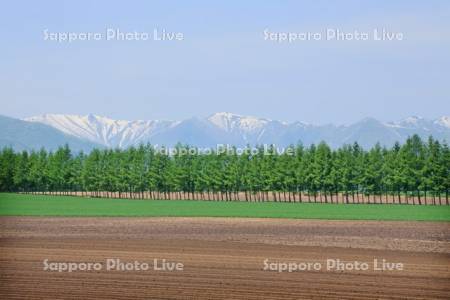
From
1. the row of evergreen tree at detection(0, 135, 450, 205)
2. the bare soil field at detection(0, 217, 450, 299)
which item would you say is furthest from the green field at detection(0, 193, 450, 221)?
the bare soil field at detection(0, 217, 450, 299)

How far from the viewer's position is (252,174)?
113562mm

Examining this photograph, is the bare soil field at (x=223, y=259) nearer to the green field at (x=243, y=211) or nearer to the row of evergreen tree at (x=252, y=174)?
the green field at (x=243, y=211)

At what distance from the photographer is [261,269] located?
25.1 metres

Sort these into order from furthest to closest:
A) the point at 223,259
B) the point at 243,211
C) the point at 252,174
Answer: the point at 252,174 < the point at 243,211 < the point at 223,259

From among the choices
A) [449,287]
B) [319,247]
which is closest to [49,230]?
[319,247]

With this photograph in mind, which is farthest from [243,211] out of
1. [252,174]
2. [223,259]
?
[223,259]

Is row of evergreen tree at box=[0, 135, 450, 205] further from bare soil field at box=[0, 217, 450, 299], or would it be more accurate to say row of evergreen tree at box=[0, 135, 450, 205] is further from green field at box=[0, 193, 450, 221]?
bare soil field at box=[0, 217, 450, 299]

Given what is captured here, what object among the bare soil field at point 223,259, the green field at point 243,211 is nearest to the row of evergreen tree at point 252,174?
the green field at point 243,211

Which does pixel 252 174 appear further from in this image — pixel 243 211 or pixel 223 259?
pixel 223 259

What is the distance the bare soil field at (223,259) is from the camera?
21047 millimetres

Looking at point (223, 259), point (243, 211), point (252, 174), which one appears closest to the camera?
point (223, 259)

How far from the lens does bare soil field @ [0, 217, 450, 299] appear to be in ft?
69.1

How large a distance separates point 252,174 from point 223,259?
85.9m

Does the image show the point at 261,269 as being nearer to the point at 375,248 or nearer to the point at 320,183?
the point at 375,248
